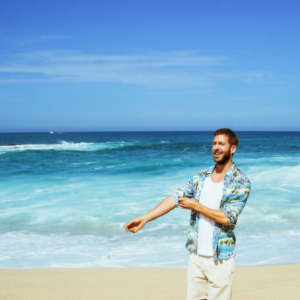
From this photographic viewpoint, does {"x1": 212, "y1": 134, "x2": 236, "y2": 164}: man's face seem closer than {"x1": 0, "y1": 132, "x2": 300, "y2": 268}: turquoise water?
Yes

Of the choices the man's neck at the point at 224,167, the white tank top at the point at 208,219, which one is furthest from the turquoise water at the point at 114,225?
the man's neck at the point at 224,167

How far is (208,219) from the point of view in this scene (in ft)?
7.95

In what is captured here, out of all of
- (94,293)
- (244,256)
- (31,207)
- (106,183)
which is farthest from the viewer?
(106,183)

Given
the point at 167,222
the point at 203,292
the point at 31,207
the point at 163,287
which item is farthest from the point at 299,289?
the point at 31,207

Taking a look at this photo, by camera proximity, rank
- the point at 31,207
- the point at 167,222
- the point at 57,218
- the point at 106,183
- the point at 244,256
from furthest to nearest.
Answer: the point at 106,183, the point at 31,207, the point at 57,218, the point at 167,222, the point at 244,256

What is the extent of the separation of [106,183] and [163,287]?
10.0 metres

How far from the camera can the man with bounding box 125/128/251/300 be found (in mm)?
2367

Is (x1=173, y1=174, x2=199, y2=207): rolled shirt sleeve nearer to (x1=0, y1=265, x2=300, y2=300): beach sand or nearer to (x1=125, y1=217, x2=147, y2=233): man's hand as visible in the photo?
(x1=125, y1=217, x2=147, y2=233): man's hand

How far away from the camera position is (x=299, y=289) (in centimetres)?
419

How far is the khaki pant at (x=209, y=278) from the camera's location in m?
2.44

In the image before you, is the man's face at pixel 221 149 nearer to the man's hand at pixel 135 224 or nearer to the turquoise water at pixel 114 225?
the man's hand at pixel 135 224

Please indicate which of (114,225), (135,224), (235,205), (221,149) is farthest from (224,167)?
(114,225)

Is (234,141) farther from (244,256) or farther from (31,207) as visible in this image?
(31,207)

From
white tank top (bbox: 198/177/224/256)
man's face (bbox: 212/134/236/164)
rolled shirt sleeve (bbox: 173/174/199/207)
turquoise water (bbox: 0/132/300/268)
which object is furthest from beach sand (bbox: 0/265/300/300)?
man's face (bbox: 212/134/236/164)
